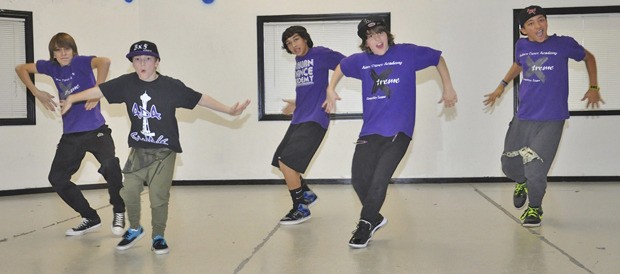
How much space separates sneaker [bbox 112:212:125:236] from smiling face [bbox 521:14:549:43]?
338 centimetres

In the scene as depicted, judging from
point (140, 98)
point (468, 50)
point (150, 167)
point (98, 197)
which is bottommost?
point (98, 197)

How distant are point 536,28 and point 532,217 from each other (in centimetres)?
144

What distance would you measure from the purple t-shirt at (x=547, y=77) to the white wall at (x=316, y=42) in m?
3.56

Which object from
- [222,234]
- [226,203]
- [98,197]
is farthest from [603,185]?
[98,197]

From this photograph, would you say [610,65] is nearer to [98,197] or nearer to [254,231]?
[254,231]

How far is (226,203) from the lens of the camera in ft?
24.6

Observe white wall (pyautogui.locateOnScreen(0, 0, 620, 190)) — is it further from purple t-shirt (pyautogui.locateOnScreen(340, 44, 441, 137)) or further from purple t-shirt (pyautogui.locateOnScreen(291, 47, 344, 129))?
purple t-shirt (pyautogui.locateOnScreen(340, 44, 441, 137))

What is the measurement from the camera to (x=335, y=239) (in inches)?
202

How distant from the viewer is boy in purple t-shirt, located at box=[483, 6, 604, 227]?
5.48 metres

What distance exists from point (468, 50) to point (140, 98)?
18.3 feet

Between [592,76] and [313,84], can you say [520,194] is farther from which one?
[313,84]

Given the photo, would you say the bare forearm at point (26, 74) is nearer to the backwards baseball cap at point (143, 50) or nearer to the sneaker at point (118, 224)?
the sneaker at point (118, 224)

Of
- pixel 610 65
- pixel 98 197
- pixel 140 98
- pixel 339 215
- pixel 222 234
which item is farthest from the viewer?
pixel 610 65

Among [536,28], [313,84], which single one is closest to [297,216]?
[313,84]
